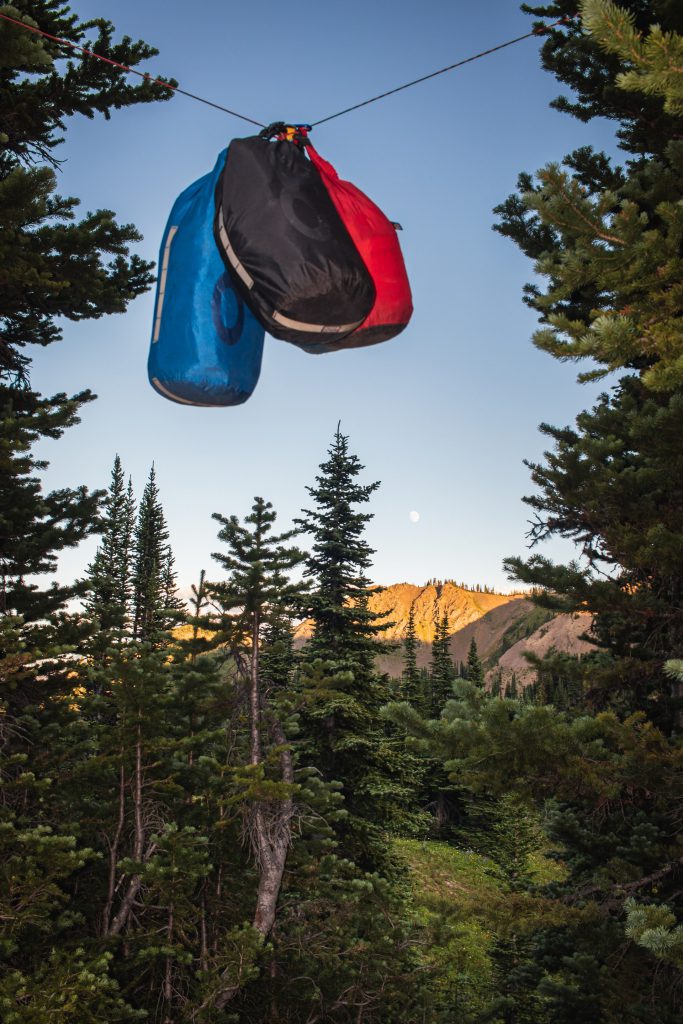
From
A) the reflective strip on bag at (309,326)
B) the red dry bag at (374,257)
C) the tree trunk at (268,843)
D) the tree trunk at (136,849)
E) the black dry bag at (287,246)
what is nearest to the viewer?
the black dry bag at (287,246)

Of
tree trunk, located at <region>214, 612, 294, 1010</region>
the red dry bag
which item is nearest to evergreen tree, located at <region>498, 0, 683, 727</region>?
the red dry bag

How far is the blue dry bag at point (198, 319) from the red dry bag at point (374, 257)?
0.47m

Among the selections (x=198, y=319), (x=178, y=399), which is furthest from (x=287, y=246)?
(x=178, y=399)

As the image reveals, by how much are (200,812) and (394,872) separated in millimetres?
8287

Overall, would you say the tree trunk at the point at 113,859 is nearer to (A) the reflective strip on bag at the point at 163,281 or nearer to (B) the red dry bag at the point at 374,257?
(A) the reflective strip on bag at the point at 163,281

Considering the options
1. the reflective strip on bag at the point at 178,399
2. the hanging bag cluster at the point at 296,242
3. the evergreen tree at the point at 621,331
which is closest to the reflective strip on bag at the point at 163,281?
the reflective strip on bag at the point at 178,399

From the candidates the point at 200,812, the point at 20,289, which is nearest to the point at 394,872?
the point at 200,812

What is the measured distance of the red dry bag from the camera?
10.1 ft

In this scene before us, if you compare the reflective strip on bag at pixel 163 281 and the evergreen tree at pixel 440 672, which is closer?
the reflective strip on bag at pixel 163 281

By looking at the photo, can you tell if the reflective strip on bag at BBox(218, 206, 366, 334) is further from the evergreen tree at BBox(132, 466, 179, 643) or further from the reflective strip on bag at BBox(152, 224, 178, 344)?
the evergreen tree at BBox(132, 466, 179, 643)

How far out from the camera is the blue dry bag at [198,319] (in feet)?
10.4

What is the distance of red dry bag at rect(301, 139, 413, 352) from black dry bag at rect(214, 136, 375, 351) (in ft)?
0.42

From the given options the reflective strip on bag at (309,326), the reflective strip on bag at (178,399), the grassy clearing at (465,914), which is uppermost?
the reflective strip on bag at (309,326)

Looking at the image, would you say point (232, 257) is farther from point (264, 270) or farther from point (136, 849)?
point (136, 849)
